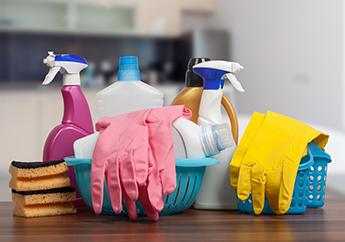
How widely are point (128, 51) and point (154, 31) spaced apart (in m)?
0.38

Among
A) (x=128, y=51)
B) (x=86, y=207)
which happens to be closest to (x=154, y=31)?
(x=128, y=51)

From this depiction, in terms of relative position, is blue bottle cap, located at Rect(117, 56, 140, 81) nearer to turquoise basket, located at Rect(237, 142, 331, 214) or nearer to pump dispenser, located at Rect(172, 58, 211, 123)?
pump dispenser, located at Rect(172, 58, 211, 123)

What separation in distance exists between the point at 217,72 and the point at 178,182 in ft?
0.63

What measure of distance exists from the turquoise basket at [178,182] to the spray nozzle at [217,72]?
13cm

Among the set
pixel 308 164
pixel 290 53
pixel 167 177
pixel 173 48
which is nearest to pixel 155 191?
pixel 167 177

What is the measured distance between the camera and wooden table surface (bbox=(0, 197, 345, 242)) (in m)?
0.75

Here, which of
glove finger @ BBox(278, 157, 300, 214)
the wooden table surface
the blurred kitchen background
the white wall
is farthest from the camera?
the blurred kitchen background

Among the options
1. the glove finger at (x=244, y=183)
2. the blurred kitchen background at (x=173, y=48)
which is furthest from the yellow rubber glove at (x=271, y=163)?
the blurred kitchen background at (x=173, y=48)

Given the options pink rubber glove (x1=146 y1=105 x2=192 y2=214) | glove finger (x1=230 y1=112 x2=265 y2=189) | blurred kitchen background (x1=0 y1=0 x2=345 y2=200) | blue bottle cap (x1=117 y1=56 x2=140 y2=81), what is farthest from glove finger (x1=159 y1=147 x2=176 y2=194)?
blurred kitchen background (x1=0 y1=0 x2=345 y2=200)

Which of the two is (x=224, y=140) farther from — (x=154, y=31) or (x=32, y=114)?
(x=154, y=31)

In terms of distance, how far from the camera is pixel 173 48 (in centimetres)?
534

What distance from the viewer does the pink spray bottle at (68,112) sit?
3.14ft

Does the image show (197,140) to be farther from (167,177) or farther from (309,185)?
(309,185)

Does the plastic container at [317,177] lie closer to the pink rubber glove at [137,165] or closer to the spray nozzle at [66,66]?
the pink rubber glove at [137,165]
